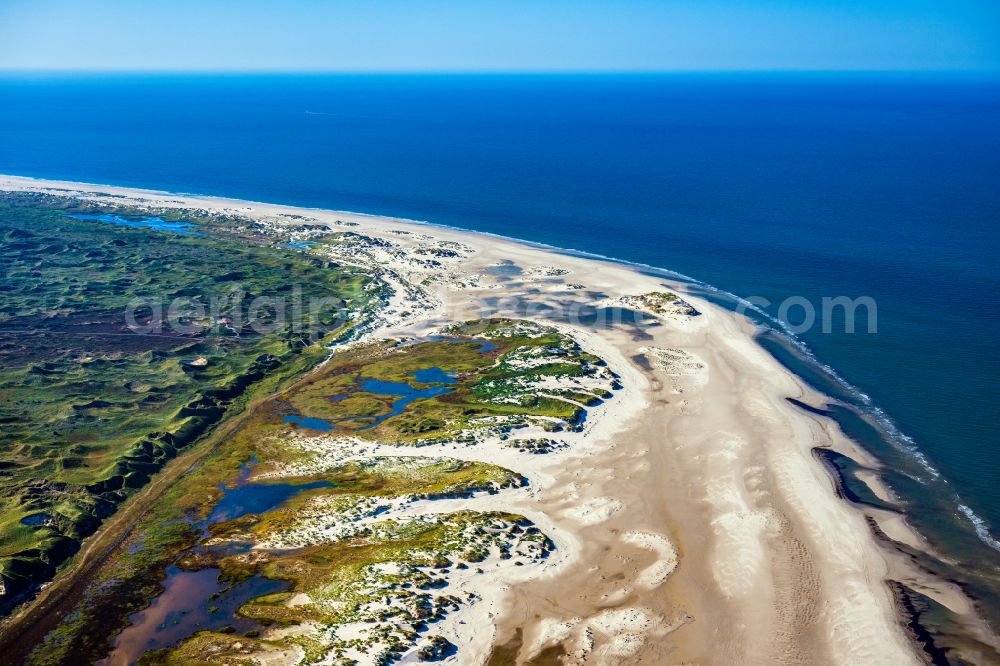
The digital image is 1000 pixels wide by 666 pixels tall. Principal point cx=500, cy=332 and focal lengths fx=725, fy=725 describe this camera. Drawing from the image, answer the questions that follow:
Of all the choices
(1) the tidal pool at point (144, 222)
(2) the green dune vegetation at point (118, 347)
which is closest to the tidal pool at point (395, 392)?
(2) the green dune vegetation at point (118, 347)

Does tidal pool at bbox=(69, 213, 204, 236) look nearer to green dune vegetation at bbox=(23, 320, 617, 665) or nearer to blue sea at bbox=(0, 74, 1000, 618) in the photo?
blue sea at bbox=(0, 74, 1000, 618)

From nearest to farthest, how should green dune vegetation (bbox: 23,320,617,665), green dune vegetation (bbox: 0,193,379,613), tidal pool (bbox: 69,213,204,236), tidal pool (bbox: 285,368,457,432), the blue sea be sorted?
1. green dune vegetation (bbox: 23,320,617,665)
2. green dune vegetation (bbox: 0,193,379,613)
3. the blue sea
4. tidal pool (bbox: 285,368,457,432)
5. tidal pool (bbox: 69,213,204,236)

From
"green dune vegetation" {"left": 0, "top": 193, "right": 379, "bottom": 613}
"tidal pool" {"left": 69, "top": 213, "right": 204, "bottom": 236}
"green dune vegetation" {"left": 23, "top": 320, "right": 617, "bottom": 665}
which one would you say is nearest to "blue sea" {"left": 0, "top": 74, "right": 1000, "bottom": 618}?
"tidal pool" {"left": 69, "top": 213, "right": 204, "bottom": 236}

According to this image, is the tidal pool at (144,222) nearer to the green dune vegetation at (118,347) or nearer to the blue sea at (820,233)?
the green dune vegetation at (118,347)

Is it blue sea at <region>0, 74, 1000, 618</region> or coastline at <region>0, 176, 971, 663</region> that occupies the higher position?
blue sea at <region>0, 74, 1000, 618</region>

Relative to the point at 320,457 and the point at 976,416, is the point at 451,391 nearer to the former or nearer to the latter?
the point at 320,457

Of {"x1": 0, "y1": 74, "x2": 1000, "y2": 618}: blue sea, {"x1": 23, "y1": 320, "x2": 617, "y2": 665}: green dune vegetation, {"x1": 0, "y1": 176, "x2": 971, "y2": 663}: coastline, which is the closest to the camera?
{"x1": 23, "y1": 320, "x2": 617, "y2": 665}: green dune vegetation

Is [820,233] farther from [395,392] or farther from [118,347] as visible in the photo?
[118,347]

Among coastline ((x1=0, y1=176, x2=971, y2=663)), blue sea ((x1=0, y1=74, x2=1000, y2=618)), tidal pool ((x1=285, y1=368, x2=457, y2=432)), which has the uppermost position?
blue sea ((x1=0, y1=74, x2=1000, y2=618))
